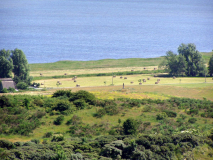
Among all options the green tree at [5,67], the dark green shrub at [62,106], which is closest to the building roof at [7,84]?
the green tree at [5,67]

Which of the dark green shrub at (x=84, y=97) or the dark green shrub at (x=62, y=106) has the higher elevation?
the dark green shrub at (x=84, y=97)

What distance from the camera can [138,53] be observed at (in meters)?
124

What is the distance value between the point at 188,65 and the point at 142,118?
180 ft

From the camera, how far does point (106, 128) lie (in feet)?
95.4

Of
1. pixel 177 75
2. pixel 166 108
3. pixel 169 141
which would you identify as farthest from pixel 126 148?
pixel 177 75

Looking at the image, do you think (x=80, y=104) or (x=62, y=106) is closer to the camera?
(x=62, y=106)

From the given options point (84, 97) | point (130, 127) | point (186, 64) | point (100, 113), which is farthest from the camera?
point (186, 64)

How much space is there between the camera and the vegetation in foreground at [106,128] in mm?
21031

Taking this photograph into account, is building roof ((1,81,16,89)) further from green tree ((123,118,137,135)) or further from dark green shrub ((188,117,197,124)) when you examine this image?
dark green shrub ((188,117,197,124))

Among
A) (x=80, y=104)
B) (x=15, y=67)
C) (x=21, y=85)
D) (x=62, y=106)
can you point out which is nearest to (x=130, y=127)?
(x=80, y=104)

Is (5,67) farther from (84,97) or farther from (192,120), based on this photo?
(192,120)

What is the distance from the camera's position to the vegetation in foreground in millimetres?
21031

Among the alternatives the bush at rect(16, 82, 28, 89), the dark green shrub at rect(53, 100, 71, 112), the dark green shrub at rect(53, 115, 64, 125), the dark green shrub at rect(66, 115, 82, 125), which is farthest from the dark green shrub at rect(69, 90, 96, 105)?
the bush at rect(16, 82, 28, 89)

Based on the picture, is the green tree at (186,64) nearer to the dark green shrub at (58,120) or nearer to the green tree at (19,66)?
the green tree at (19,66)
